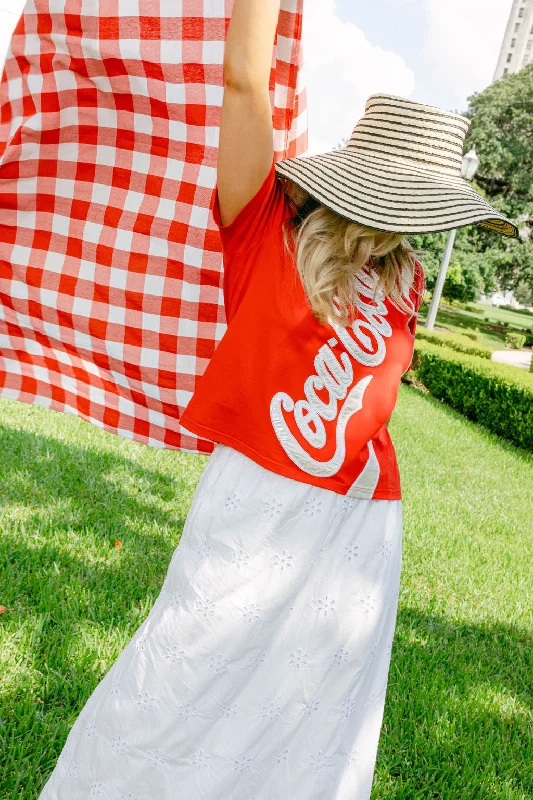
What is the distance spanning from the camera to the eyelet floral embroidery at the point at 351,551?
1.58 meters

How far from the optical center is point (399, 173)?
162 cm

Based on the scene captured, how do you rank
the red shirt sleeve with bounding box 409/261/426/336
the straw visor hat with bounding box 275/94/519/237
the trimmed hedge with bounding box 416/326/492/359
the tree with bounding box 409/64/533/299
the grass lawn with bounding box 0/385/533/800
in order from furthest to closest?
the tree with bounding box 409/64/533/299 → the trimmed hedge with bounding box 416/326/492/359 → the grass lawn with bounding box 0/385/533/800 → the red shirt sleeve with bounding box 409/261/426/336 → the straw visor hat with bounding box 275/94/519/237

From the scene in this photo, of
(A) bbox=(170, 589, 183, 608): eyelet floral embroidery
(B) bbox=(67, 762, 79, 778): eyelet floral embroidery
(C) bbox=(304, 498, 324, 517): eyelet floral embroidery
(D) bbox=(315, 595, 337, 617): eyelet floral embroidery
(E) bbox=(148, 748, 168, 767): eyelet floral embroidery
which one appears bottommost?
(B) bbox=(67, 762, 79, 778): eyelet floral embroidery

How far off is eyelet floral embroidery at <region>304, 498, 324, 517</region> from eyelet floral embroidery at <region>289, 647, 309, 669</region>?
12.7 inches

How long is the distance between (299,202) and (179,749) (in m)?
1.32

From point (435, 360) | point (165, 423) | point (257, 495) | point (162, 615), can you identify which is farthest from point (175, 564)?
point (435, 360)

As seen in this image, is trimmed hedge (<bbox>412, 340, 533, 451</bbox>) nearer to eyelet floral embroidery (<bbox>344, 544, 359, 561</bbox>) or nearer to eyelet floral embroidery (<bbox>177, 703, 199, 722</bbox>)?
eyelet floral embroidery (<bbox>344, 544, 359, 561</bbox>)

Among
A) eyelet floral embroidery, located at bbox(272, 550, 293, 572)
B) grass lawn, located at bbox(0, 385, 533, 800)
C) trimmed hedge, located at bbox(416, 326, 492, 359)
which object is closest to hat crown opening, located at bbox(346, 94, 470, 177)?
eyelet floral embroidery, located at bbox(272, 550, 293, 572)

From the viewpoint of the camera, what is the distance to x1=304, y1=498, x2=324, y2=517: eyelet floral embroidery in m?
1.54

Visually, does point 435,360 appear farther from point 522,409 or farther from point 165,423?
point 165,423

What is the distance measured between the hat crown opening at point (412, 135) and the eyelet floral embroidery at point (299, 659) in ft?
3.96

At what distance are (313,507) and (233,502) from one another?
0.19 metres

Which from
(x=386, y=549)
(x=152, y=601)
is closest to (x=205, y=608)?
(x=386, y=549)

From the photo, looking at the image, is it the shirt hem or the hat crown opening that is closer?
the shirt hem
